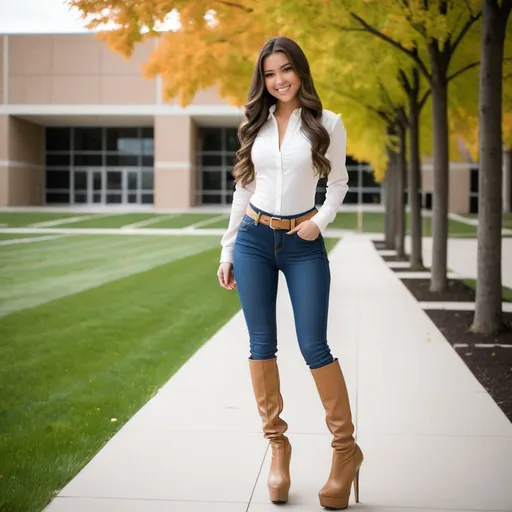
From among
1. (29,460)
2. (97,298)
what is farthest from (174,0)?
(29,460)

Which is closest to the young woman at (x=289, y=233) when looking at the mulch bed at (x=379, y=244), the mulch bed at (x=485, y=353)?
the mulch bed at (x=485, y=353)

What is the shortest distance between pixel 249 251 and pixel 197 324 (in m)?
6.14

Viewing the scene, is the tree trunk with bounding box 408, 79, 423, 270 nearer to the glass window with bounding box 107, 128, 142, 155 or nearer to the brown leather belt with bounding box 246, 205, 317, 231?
the brown leather belt with bounding box 246, 205, 317, 231

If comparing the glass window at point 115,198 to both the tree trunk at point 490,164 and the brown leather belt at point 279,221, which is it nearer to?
the tree trunk at point 490,164

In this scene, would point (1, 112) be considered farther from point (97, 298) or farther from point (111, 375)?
point (111, 375)

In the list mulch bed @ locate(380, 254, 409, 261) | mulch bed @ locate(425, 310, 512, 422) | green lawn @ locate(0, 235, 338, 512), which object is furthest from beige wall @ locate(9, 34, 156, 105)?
mulch bed @ locate(425, 310, 512, 422)

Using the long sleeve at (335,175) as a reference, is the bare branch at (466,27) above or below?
above

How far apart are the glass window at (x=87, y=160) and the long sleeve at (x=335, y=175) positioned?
187ft

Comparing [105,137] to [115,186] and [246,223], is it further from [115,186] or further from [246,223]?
[246,223]

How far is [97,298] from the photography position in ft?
40.3

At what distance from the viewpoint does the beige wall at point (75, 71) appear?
176 ft

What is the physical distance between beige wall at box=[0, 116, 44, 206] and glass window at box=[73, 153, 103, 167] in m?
2.30

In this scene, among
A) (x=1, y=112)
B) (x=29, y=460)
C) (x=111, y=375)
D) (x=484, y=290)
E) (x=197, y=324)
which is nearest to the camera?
(x=29, y=460)

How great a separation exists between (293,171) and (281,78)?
44 centimetres
